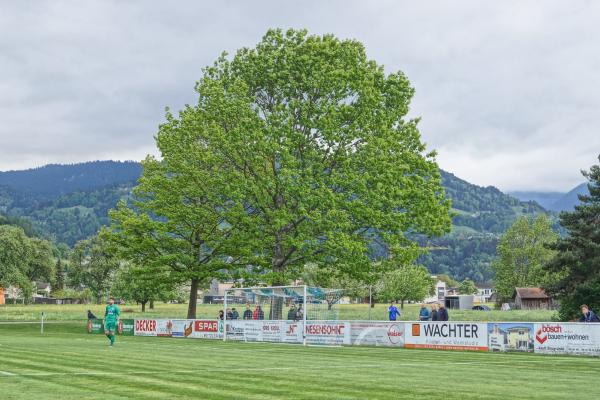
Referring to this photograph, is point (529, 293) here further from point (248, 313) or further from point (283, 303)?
point (283, 303)

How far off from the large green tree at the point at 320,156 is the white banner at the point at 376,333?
25.8 ft

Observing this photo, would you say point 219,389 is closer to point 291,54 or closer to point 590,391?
point 590,391

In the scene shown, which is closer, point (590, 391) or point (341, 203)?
point (590, 391)

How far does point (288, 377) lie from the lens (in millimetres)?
17766

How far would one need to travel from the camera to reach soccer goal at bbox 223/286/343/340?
3969 cm

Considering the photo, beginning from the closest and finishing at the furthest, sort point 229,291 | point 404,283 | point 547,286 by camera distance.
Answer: point 229,291
point 547,286
point 404,283

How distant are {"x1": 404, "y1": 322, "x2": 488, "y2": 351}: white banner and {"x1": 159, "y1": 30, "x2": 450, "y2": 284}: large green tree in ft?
33.3

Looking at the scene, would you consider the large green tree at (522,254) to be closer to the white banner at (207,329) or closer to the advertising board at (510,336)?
the white banner at (207,329)

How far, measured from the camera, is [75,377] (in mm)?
17516

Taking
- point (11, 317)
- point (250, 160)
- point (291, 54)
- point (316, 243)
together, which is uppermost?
point (291, 54)

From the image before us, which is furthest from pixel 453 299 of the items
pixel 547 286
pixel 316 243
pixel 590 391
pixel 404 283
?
pixel 590 391

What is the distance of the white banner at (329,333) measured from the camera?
3772 cm

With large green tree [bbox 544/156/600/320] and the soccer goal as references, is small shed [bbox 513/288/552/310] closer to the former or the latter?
large green tree [bbox 544/156/600/320]

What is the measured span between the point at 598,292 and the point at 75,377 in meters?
39.4
